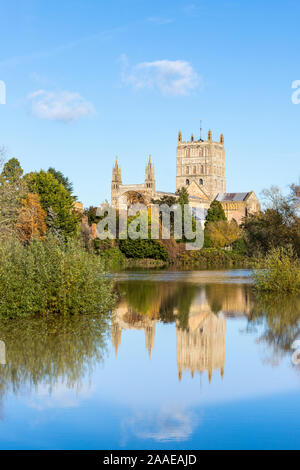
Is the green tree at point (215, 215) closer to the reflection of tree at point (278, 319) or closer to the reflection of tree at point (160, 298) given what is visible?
the reflection of tree at point (160, 298)

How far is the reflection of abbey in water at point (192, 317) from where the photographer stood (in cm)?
1206

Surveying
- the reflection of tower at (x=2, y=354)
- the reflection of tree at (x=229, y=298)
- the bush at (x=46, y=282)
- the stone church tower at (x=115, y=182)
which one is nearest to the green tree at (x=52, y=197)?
the reflection of tree at (x=229, y=298)

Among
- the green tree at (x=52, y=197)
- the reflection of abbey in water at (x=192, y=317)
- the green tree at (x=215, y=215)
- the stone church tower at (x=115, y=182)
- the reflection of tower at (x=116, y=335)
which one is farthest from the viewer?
the stone church tower at (x=115, y=182)

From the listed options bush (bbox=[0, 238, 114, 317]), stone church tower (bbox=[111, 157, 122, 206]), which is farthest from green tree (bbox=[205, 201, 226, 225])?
bush (bbox=[0, 238, 114, 317])

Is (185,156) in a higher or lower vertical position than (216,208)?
higher

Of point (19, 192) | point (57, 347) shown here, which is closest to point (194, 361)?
point (57, 347)

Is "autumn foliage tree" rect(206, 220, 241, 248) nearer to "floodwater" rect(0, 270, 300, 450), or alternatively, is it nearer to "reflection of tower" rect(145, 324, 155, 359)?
"floodwater" rect(0, 270, 300, 450)

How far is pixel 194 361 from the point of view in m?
11.7

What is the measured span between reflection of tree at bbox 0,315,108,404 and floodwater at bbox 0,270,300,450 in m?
0.02

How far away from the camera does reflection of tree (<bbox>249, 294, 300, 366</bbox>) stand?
1352cm

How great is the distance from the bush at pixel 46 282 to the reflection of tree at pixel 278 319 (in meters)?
4.37

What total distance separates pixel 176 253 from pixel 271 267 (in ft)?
108

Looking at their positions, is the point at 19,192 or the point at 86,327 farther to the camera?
the point at 19,192
